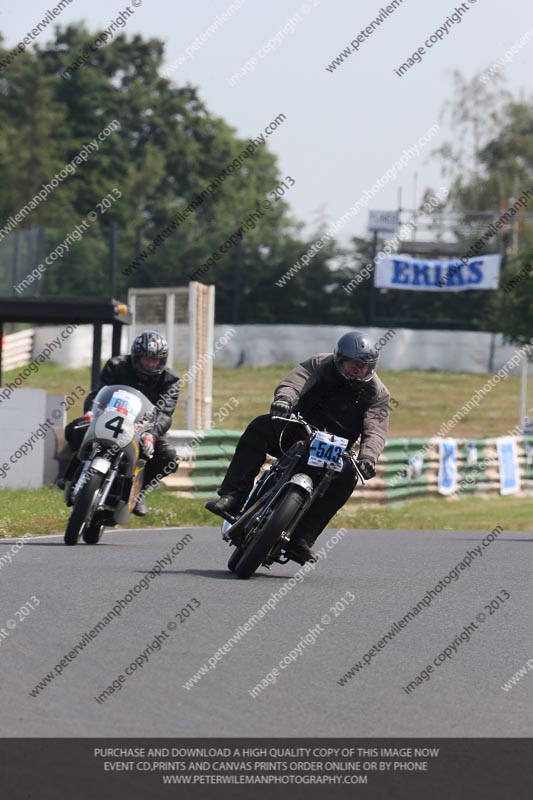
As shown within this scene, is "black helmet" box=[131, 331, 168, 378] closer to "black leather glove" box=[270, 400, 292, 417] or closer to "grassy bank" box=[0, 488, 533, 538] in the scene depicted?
"grassy bank" box=[0, 488, 533, 538]

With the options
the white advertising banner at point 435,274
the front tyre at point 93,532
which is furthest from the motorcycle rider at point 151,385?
the white advertising banner at point 435,274

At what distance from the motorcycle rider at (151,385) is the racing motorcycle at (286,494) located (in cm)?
243

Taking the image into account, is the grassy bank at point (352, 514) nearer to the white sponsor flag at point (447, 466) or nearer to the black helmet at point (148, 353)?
the white sponsor flag at point (447, 466)

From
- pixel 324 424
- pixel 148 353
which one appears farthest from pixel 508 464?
pixel 324 424

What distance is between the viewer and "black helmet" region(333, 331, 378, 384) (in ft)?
30.7

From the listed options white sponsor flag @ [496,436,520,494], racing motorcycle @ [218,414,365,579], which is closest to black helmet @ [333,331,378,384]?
racing motorcycle @ [218,414,365,579]

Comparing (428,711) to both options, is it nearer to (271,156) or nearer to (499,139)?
(499,139)

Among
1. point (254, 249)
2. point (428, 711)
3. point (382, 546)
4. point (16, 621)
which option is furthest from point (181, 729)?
point (254, 249)

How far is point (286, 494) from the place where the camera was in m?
9.07

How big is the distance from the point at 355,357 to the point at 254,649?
294cm

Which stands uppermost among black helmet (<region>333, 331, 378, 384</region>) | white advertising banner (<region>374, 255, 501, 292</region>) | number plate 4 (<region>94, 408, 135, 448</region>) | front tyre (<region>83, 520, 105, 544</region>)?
black helmet (<region>333, 331, 378, 384</region>)
